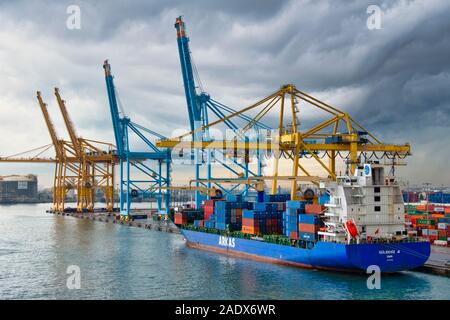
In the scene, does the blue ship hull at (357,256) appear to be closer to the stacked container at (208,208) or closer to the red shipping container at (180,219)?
the stacked container at (208,208)

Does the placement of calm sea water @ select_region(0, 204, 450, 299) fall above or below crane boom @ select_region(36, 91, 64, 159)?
below

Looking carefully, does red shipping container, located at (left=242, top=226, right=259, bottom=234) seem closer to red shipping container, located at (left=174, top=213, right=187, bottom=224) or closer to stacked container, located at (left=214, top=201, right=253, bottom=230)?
stacked container, located at (left=214, top=201, right=253, bottom=230)

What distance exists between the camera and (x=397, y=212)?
35.4 metres

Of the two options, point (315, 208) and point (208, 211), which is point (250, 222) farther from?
point (208, 211)

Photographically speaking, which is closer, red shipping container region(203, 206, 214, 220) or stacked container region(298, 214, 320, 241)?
stacked container region(298, 214, 320, 241)

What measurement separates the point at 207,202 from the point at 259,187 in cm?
564

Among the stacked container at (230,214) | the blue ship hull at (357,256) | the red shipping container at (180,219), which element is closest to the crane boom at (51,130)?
the red shipping container at (180,219)

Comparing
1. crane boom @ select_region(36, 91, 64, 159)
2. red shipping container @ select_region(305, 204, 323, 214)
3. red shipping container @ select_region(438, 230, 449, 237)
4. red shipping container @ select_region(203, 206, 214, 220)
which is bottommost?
red shipping container @ select_region(438, 230, 449, 237)

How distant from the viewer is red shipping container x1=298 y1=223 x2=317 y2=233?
36.2 metres
